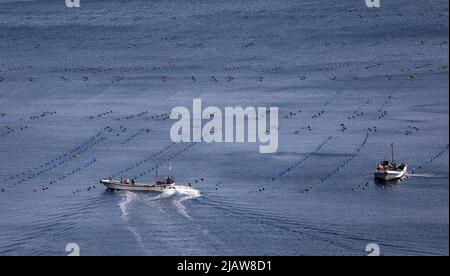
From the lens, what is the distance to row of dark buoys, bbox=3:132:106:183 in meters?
103

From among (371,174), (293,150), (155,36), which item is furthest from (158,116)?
(155,36)

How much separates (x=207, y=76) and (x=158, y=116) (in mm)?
24396

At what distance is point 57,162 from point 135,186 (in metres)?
15.5

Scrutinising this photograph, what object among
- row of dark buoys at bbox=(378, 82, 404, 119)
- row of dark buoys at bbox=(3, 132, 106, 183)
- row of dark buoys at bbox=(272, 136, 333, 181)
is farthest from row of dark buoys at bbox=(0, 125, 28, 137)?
row of dark buoys at bbox=(378, 82, 404, 119)

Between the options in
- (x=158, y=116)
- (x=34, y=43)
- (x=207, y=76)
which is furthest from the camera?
(x=34, y=43)

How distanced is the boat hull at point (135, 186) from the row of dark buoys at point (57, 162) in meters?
10.3

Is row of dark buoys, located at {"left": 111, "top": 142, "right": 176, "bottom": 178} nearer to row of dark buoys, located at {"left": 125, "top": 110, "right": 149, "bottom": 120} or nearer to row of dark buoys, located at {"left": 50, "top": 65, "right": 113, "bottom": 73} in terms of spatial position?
row of dark buoys, located at {"left": 125, "top": 110, "right": 149, "bottom": 120}

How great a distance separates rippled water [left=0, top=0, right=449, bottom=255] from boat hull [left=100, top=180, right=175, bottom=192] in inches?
42.0

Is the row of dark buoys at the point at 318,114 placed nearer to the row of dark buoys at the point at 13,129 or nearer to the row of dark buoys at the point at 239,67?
the row of dark buoys at the point at 13,129

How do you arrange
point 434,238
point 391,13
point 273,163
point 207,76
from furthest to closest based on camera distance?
1. point 391,13
2. point 207,76
3. point 273,163
4. point 434,238

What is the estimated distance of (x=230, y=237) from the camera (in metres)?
79.2

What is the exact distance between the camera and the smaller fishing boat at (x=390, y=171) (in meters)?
94.2

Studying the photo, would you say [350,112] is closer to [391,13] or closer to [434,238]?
[434,238]

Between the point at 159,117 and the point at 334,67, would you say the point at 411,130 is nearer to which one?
the point at 159,117
